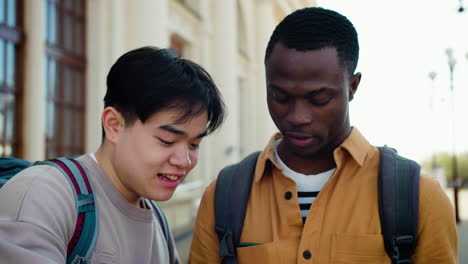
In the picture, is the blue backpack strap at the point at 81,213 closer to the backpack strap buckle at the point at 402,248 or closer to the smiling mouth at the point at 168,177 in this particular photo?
the smiling mouth at the point at 168,177

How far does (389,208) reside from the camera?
1.71m

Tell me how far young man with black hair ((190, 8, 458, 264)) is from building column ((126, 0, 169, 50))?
295 inches

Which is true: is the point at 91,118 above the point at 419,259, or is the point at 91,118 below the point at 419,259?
above

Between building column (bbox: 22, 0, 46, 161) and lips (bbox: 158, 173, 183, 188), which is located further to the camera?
building column (bbox: 22, 0, 46, 161)

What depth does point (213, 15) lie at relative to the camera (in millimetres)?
14086

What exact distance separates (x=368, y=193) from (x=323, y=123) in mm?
323

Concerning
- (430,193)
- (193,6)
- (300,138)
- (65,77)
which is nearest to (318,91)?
(300,138)

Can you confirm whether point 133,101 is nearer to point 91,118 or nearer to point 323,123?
point 323,123

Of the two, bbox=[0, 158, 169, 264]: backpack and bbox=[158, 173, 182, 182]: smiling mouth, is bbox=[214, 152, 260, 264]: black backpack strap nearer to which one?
bbox=[158, 173, 182, 182]: smiling mouth

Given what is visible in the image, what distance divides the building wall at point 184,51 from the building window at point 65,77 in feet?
0.51

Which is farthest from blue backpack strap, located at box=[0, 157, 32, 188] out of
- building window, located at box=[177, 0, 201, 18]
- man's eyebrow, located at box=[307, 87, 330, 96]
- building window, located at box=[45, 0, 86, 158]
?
building window, located at box=[177, 0, 201, 18]

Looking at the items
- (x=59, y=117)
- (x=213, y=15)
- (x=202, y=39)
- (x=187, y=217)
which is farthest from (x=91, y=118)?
(x=213, y=15)

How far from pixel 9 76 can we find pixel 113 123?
18.1 feet

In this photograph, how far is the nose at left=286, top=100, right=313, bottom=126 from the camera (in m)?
1.73
